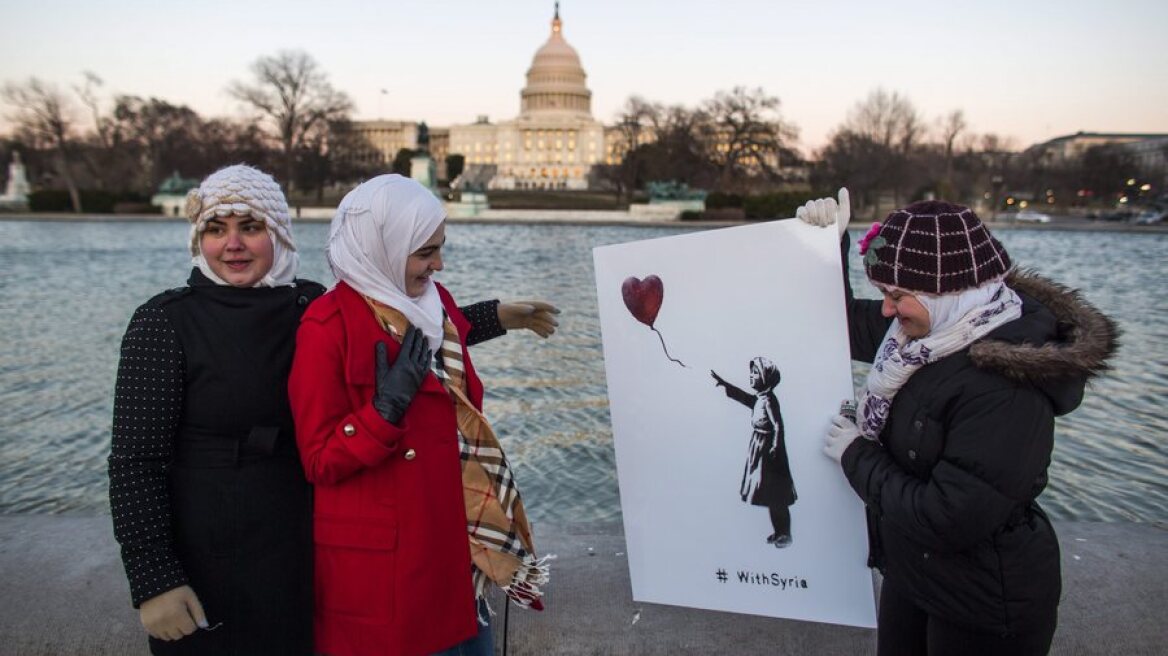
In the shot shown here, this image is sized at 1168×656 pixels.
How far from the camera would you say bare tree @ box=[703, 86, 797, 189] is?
5903 cm

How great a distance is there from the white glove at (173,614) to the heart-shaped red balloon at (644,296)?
55.7 inches

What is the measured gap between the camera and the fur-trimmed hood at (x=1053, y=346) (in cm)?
184

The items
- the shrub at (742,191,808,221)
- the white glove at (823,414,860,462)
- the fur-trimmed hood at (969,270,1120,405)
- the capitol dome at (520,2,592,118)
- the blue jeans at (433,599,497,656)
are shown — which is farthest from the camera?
the capitol dome at (520,2,592,118)

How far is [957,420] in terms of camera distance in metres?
1.94

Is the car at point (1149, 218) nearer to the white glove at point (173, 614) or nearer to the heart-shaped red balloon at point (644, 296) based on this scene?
the heart-shaped red balloon at point (644, 296)

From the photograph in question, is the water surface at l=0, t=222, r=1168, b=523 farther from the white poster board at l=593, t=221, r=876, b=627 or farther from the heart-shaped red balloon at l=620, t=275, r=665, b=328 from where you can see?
the heart-shaped red balloon at l=620, t=275, r=665, b=328

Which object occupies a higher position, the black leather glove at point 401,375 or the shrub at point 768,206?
the black leather glove at point 401,375

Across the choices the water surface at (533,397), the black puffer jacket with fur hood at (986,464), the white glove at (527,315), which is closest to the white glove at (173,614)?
the white glove at (527,315)

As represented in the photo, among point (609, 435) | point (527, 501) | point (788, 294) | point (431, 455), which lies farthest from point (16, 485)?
point (788, 294)

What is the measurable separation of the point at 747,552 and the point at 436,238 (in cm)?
133

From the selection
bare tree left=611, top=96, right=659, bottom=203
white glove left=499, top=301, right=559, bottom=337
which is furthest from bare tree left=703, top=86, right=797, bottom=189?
white glove left=499, top=301, right=559, bottom=337

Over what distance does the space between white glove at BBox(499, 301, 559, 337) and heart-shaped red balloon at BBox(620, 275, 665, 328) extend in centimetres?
34

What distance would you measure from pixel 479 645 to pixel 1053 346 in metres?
1.54

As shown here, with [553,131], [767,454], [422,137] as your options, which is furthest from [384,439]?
[553,131]
